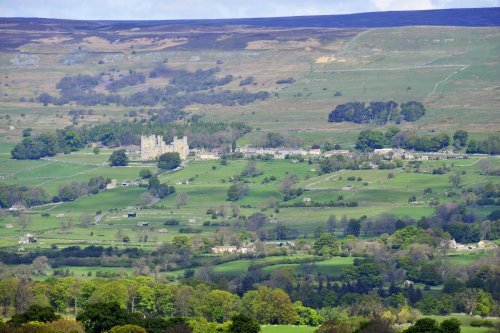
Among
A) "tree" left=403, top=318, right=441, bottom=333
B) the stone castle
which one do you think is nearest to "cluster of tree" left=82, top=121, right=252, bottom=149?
the stone castle

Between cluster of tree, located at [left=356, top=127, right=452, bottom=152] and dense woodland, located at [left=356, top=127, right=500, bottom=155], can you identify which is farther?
cluster of tree, located at [left=356, top=127, right=452, bottom=152]

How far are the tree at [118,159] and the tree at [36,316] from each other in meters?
67.0

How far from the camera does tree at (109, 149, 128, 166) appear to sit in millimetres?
141375

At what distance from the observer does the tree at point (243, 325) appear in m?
70.8

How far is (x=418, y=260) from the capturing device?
94250 millimetres

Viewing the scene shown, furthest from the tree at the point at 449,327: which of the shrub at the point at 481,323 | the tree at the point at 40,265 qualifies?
the tree at the point at 40,265

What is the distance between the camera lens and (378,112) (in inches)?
6235

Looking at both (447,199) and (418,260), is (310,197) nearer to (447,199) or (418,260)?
(447,199)

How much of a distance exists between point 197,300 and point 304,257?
17.8 metres

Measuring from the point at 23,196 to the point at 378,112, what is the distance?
43593 mm

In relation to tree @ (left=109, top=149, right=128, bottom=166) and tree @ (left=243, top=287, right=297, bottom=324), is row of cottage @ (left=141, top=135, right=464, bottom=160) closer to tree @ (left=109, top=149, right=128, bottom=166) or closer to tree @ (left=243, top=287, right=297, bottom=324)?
tree @ (left=109, top=149, right=128, bottom=166)

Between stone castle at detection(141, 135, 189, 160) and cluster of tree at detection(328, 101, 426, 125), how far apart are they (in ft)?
60.4

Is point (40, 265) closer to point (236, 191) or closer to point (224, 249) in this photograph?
point (224, 249)

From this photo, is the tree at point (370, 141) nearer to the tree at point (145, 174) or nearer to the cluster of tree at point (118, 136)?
the cluster of tree at point (118, 136)
